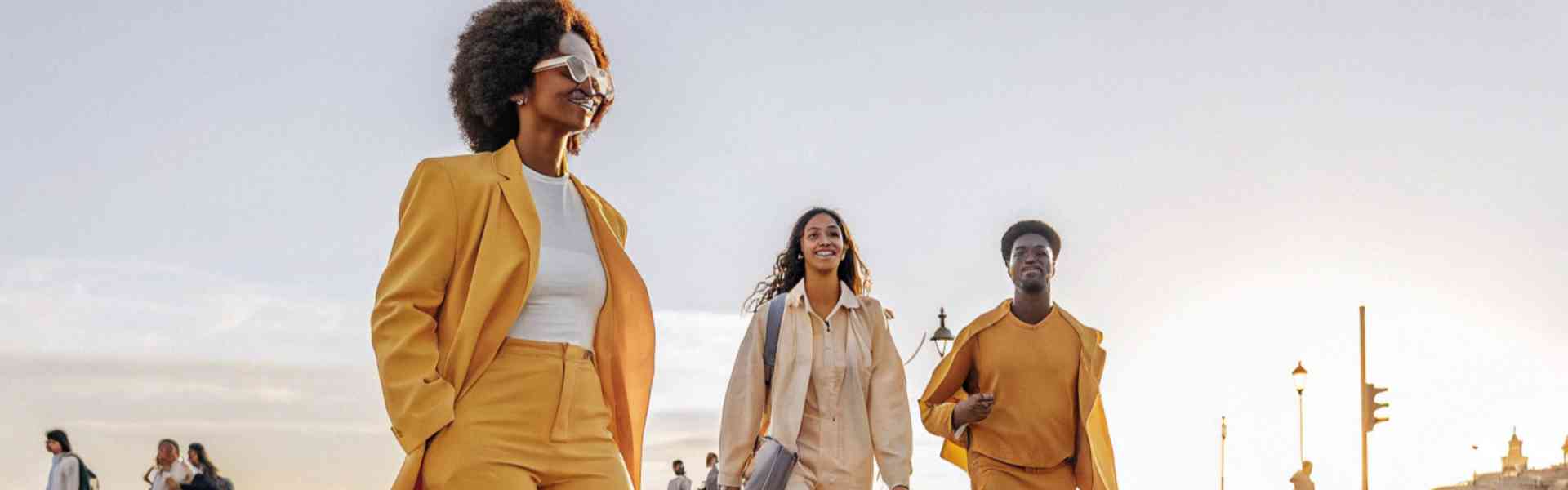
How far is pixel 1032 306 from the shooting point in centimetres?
1166

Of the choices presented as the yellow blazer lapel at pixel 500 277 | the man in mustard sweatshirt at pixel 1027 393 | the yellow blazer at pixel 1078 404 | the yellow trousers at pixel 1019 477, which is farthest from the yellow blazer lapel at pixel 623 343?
the yellow blazer at pixel 1078 404

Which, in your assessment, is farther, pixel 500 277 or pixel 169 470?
pixel 169 470

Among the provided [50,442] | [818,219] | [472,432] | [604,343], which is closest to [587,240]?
[604,343]

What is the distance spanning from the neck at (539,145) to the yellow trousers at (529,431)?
2.17ft

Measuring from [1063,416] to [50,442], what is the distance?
44.0 ft

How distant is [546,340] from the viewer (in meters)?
5.51

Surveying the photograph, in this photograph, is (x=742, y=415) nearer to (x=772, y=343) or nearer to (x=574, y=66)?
(x=772, y=343)

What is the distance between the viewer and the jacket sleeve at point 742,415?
10.0m

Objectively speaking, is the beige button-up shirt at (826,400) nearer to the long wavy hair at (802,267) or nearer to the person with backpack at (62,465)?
the long wavy hair at (802,267)

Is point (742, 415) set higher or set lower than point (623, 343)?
lower

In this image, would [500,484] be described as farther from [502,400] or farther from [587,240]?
[587,240]

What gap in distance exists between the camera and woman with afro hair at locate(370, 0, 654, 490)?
530cm

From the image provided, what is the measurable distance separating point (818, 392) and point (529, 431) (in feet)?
15.4

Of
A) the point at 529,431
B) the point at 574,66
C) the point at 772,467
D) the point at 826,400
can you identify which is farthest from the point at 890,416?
the point at 529,431
